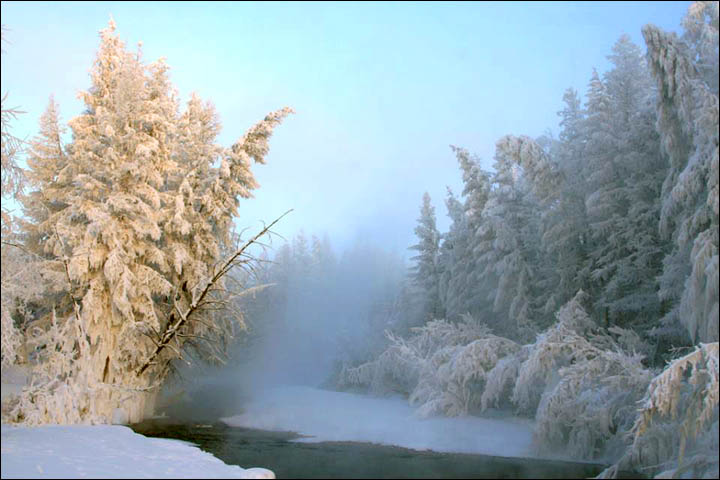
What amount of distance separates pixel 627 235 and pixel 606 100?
20.7 feet

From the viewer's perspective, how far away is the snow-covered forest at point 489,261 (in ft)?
45.5

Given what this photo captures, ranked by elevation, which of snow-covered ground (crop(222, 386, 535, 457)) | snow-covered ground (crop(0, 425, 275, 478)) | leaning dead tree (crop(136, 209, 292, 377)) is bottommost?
snow-covered ground (crop(222, 386, 535, 457))

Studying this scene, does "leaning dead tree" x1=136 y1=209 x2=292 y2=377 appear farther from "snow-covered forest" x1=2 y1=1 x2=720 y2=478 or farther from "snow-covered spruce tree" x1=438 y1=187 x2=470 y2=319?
"snow-covered spruce tree" x1=438 y1=187 x2=470 y2=319

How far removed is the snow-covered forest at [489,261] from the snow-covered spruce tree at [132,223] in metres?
0.09

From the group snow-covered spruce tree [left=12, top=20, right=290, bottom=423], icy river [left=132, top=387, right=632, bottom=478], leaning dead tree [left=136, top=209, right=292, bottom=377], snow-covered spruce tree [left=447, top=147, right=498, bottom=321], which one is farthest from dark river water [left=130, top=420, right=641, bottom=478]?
snow-covered spruce tree [left=447, top=147, right=498, bottom=321]

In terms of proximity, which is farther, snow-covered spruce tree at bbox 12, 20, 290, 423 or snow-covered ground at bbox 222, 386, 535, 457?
snow-covered spruce tree at bbox 12, 20, 290, 423

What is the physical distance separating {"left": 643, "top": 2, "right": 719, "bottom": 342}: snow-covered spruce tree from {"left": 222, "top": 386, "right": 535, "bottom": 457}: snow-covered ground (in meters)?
6.99

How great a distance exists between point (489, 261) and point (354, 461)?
14560 millimetres

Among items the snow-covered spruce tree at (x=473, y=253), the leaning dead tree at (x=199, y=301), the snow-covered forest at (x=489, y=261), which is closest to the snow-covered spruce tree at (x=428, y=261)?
the snow-covered spruce tree at (x=473, y=253)

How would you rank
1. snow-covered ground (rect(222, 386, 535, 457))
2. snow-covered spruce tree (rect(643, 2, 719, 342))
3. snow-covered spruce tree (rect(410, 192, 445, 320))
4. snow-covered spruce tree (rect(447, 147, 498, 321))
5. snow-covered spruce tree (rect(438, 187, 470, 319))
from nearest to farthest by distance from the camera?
snow-covered spruce tree (rect(643, 2, 719, 342)), snow-covered ground (rect(222, 386, 535, 457)), snow-covered spruce tree (rect(447, 147, 498, 321)), snow-covered spruce tree (rect(438, 187, 470, 319)), snow-covered spruce tree (rect(410, 192, 445, 320))

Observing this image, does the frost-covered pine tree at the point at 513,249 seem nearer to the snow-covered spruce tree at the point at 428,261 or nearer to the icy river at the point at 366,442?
the icy river at the point at 366,442

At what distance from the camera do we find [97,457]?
10.1 metres

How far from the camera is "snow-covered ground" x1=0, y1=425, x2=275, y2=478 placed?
29.1 feet

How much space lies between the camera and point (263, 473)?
9.68m
